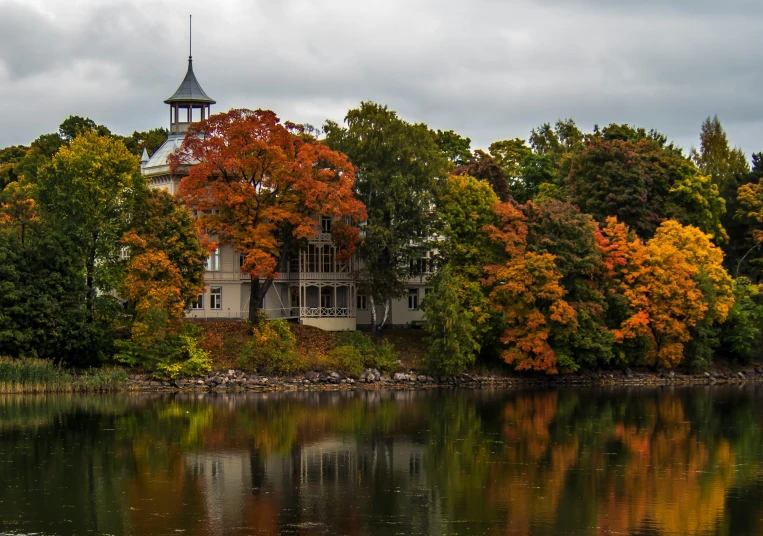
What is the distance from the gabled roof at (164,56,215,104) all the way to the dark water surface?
75.4ft

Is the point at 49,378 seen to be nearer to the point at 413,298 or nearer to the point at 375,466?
the point at 375,466

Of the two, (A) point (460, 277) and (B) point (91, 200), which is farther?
(A) point (460, 277)

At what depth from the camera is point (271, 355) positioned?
5888 cm

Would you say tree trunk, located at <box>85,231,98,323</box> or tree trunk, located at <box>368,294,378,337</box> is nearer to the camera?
tree trunk, located at <box>85,231,98,323</box>

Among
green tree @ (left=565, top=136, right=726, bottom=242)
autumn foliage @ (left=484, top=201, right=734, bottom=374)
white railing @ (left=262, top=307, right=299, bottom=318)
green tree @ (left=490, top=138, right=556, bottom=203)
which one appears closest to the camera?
autumn foliage @ (left=484, top=201, right=734, bottom=374)

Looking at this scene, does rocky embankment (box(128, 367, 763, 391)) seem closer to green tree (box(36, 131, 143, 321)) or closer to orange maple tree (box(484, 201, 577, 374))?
orange maple tree (box(484, 201, 577, 374))

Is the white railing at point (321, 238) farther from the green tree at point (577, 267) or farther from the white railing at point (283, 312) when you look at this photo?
the green tree at point (577, 267)

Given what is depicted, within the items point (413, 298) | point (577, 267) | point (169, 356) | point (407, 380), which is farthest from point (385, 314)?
point (169, 356)

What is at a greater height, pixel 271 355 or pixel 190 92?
pixel 190 92

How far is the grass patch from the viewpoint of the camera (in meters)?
52.4

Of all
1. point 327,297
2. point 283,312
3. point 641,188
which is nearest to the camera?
point 283,312

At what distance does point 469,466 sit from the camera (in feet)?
121

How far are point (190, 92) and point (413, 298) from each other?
61.1 feet

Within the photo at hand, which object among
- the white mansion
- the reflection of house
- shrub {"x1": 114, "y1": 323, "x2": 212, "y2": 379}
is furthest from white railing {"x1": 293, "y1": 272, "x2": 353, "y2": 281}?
the reflection of house
